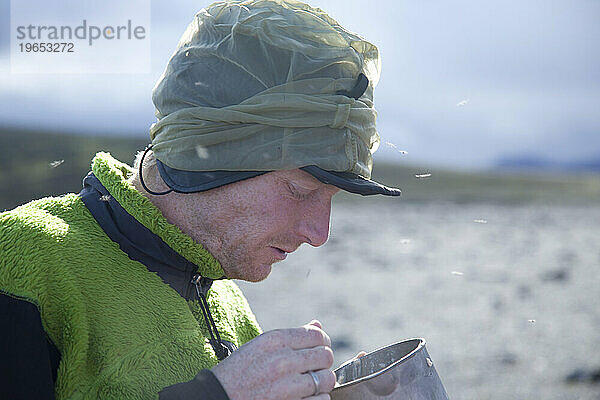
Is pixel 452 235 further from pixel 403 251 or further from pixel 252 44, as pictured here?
pixel 252 44

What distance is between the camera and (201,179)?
206 cm

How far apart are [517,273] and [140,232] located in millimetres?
8980

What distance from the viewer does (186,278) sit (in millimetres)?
2127

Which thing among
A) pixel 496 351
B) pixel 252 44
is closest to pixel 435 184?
pixel 496 351

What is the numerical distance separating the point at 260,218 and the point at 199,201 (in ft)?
0.58

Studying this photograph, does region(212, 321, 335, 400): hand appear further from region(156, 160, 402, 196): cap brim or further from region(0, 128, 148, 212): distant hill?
region(0, 128, 148, 212): distant hill

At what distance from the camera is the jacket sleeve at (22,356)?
68.5 inches

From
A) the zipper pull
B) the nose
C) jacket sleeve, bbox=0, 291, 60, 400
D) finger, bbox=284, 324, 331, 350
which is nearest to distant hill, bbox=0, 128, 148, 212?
the zipper pull

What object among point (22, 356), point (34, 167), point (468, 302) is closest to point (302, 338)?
point (22, 356)

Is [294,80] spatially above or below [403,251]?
above

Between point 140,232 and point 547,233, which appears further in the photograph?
point 547,233

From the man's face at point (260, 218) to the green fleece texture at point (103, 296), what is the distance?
0.18 feet

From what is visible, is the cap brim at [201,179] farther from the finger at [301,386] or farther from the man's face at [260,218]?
the finger at [301,386]

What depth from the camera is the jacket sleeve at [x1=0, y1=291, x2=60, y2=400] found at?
1740mm
